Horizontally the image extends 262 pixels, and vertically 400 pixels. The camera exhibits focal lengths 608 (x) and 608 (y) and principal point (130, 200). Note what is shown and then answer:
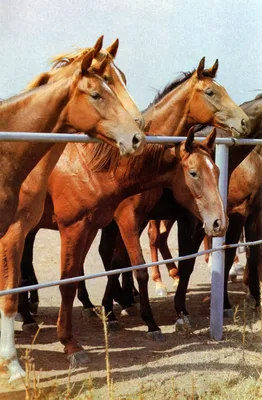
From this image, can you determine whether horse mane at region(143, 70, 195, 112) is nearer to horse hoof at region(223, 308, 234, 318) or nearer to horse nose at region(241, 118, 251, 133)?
horse nose at region(241, 118, 251, 133)

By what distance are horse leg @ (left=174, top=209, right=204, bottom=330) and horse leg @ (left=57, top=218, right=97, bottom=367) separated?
4.10 ft

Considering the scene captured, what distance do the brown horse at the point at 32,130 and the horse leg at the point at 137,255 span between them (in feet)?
4.36

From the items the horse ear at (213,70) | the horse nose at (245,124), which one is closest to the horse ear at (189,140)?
the horse nose at (245,124)

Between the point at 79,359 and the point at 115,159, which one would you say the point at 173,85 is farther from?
the point at 79,359

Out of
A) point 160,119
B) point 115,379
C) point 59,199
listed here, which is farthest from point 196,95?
point 115,379

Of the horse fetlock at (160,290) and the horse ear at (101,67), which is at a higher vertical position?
the horse ear at (101,67)

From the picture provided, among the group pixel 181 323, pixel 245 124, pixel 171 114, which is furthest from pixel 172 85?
pixel 181 323

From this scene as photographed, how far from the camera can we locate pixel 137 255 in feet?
16.8

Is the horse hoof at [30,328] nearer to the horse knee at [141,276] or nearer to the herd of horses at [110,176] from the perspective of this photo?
the herd of horses at [110,176]

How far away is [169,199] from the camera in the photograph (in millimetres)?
5652

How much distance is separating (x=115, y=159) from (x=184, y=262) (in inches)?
52.3

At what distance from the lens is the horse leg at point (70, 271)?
4.37 meters

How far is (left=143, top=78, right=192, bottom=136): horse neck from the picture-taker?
6.00 meters

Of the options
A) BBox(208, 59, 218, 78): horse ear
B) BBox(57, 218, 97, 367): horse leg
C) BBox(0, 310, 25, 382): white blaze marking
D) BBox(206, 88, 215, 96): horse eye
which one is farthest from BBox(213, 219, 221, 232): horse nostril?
BBox(208, 59, 218, 78): horse ear
